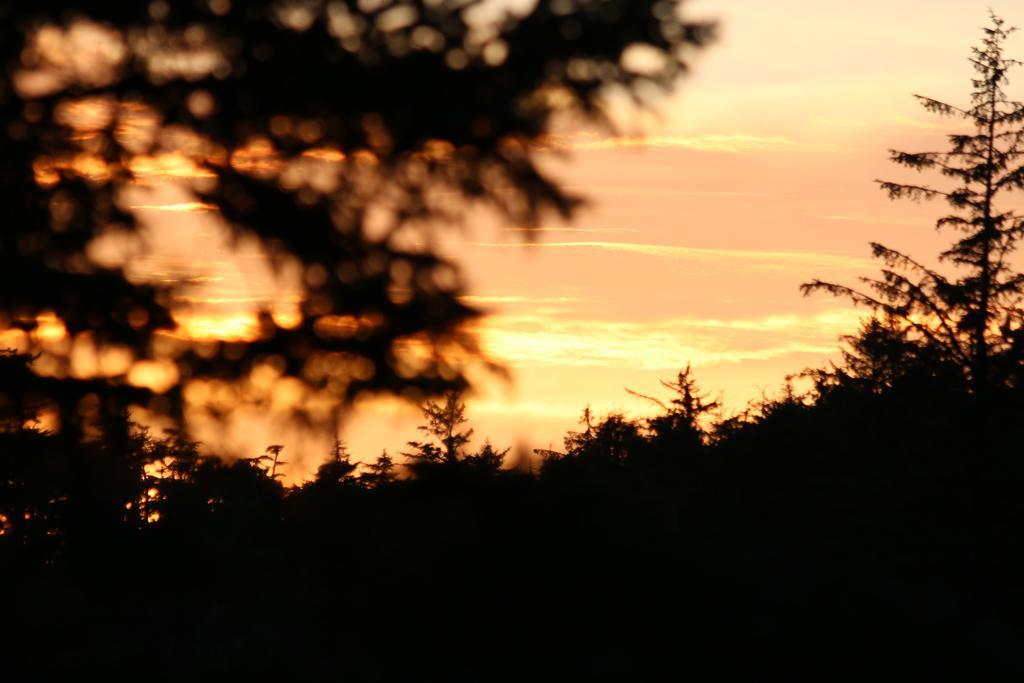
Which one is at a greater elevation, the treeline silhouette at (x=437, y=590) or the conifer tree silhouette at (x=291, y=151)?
the conifer tree silhouette at (x=291, y=151)

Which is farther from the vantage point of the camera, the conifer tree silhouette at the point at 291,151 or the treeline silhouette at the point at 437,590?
the treeline silhouette at the point at 437,590

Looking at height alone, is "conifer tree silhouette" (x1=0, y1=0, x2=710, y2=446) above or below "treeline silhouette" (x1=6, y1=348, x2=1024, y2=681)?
above

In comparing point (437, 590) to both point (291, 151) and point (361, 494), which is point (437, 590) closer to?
point (361, 494)

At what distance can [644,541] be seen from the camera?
38.1 feet

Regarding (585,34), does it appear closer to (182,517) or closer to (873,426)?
(182,517)

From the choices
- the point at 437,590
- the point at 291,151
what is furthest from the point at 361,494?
the point at 291,151

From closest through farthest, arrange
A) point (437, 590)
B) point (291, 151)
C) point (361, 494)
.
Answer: point (291, 151) → point (437, 590) → point (361, 494)

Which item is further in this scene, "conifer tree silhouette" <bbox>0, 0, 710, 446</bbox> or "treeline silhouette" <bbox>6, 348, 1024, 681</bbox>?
"treeline silhouette" <bbox>6, 348, 1024, 681</bbox>

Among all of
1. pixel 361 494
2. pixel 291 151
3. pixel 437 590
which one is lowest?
pixel 437 590

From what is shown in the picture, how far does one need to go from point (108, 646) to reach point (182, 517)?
348 cm

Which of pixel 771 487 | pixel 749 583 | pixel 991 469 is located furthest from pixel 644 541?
pixel 771 487

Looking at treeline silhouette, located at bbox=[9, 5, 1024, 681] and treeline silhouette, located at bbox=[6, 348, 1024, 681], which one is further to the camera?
treeline silhouette, located at bbox=[6, 348, 1024, 681]

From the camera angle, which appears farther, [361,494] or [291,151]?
[361,494]

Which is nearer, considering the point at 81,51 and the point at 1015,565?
the point at 81,51
